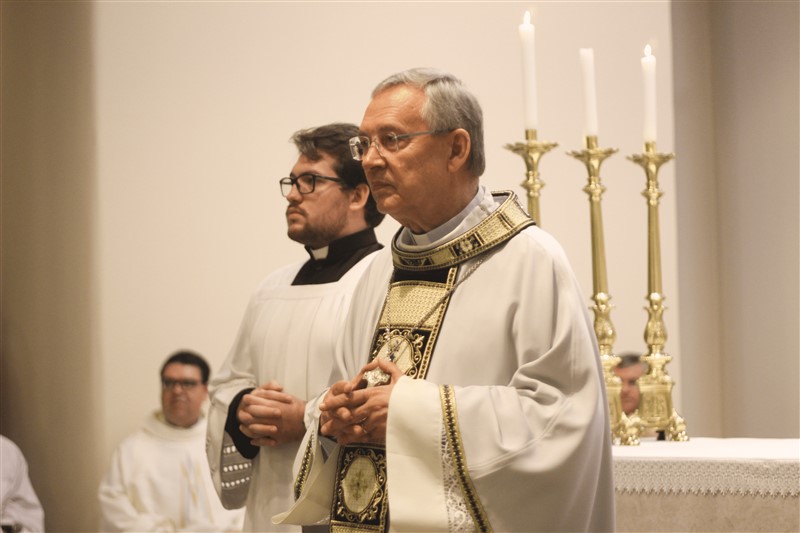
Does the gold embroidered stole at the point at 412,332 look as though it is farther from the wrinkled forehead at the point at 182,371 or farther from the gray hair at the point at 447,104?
the wrinkled forehead at the point at 182,371

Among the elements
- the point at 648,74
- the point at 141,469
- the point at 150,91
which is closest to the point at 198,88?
the point at 150,91

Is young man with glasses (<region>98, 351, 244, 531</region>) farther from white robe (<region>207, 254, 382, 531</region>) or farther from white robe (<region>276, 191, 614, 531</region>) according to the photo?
white robe (<region>276, 191, 614, 531</region>)

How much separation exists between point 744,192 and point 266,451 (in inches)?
173

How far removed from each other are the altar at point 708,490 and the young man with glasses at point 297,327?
1109 millimetres

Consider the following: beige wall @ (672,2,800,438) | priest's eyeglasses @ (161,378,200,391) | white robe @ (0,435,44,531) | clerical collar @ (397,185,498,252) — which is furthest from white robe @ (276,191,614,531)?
priest's eyeglasses @ (161,378,200,391)

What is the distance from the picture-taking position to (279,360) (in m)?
3.65

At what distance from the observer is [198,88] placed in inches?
300

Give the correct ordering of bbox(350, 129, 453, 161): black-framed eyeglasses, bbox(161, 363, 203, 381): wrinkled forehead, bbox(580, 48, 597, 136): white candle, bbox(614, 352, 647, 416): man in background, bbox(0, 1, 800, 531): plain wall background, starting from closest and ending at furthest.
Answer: bbox(350, 129, 453, 161): black-framed eyeglasses, bbox(580, 48, 597, 136): white candle, bbox(614, 352, 647, 416): man in background, bbox(0, 1, 800, 531): plain wall background, bbox(161, 363, 203, 381): wrinkled forehead

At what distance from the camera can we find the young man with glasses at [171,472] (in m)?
6.76

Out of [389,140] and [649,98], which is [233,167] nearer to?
[649,98]

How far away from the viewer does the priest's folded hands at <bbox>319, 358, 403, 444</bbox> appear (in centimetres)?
238

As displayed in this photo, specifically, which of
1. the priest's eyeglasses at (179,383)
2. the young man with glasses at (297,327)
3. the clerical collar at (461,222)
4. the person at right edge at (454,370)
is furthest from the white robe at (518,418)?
the priest's eyeglasses at (179,383)

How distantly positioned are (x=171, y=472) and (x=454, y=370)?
16.0 feet

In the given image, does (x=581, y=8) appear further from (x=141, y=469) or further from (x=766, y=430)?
(x=141, y=469)
